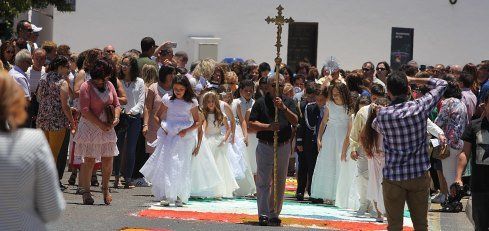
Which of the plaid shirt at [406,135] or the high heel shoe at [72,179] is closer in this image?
the plaid shirt at [406,135]

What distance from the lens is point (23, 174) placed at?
5684 mm

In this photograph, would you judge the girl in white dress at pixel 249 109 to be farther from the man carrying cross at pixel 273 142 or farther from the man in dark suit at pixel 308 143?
the man carrying cross at pixel 273 142

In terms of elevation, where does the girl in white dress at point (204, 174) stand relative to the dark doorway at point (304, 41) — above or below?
below

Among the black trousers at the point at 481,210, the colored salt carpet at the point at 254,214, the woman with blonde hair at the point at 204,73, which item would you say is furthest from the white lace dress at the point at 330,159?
the black trousers at the point at 481,210

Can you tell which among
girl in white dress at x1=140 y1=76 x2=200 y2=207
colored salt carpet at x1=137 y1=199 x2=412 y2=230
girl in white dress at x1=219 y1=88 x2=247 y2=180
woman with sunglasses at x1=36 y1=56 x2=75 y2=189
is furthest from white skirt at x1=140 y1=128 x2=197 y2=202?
girl in white dress at x1=219 y1=88 x2=247 y2=180

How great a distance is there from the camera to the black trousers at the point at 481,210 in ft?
32.6

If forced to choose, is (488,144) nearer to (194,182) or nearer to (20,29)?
(194,182)

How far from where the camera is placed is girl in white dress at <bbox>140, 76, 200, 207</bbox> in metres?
14.4

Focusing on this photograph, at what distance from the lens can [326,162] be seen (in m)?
16.1

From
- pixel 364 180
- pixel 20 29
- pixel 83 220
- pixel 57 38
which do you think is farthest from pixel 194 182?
pixel 57 38

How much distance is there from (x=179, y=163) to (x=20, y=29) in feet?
17.4

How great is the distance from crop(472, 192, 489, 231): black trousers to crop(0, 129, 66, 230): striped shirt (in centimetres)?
516

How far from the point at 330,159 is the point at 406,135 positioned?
5990 millimetres

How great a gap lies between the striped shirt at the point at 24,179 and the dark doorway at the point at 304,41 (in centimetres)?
2789
